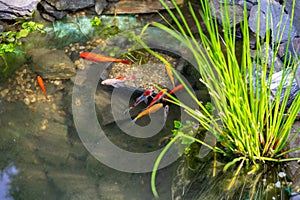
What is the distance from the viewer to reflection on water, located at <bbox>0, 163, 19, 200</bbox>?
2332mm

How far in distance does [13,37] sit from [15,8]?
0.26m

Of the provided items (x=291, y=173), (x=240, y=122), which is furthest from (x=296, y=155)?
(x=240, y=122)

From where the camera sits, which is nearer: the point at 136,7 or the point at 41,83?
the point at 41,83

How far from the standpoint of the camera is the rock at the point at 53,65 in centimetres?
292

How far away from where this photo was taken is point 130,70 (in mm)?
2934

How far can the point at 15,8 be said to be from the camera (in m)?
3.28

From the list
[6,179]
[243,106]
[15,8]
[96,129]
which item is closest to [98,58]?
[96,129]

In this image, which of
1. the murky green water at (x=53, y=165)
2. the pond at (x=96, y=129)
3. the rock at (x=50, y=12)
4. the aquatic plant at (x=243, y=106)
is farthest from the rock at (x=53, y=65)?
the aquatic plant at (x=243, y=106)

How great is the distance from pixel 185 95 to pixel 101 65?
663mm

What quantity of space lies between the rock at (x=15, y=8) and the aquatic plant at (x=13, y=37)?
101mm

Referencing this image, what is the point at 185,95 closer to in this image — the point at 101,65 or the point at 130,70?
the point at 130,70

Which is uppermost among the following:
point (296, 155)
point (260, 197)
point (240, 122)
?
point (240, 122)

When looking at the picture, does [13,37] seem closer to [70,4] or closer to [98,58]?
[70,4]

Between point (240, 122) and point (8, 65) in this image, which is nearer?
point (240, 122)
